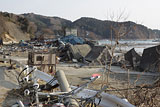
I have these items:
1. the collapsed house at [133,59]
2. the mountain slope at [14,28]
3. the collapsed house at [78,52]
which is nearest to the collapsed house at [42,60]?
the collapsed house at [133,59]

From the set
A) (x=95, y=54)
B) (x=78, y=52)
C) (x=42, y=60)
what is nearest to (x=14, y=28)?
(x=78, y=52)

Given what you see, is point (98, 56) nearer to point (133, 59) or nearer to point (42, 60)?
point (133, 59)

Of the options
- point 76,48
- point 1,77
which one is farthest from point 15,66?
point 76,48

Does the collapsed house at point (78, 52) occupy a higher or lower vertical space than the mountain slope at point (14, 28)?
lower

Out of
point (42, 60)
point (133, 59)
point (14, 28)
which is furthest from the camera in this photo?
point (14, 28)

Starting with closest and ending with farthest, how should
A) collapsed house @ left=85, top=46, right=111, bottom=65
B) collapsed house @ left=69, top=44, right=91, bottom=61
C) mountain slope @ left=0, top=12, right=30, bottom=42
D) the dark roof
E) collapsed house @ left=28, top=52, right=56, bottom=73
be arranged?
collapsed house @ left=28, top=52, right=56, bottom=73 < collapsed house @ left=85, top=46, right=111, bottom=65 < the dark roof < collapsed house @ left=69, top=44, right=91, bottom=61 < mountain slope @ left=0, top=12, right=30, bottom=42

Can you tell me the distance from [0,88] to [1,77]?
157 centimetres

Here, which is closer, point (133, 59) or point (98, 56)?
point (133, 59)

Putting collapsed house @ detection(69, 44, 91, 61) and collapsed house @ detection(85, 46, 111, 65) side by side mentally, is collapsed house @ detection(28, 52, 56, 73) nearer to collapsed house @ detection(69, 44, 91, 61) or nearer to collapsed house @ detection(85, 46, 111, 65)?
collapsed house @ detection(85, 46, 111, 65)

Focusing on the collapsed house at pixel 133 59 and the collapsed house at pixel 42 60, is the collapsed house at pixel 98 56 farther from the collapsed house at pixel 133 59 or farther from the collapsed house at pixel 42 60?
the collapsed house at pixel 42 60

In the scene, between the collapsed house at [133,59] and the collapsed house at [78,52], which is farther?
the collapsed house at [78,52]

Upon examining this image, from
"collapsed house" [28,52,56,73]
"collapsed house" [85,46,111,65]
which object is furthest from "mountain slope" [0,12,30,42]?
"collapsed house" [28,52,56,73]

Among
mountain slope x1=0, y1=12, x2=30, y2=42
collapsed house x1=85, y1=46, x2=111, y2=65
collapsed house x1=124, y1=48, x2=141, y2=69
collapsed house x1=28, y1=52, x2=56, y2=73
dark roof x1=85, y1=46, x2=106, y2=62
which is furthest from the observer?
mountain slope x1=0, y1=12, x2=30, y2=42

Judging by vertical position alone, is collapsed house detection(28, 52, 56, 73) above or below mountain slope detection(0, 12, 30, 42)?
below
